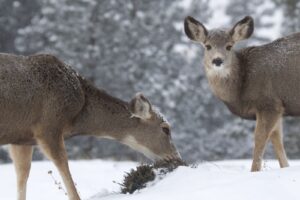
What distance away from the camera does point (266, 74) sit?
10719 mm

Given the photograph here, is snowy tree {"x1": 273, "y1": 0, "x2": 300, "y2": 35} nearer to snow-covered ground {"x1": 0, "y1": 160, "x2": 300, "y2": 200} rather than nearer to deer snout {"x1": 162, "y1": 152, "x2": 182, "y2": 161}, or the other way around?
deer snout {"x1": 162, "y1": 152, "x2": 182, "y2": 161}

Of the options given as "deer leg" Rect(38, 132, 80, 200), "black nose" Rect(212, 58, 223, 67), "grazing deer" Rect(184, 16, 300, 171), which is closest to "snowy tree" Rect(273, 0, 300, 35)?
"grazing deer" Rect(184, 16, 300, 171)

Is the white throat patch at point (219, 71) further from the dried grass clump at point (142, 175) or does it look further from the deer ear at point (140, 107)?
the dried grass clump at point (142, 175)

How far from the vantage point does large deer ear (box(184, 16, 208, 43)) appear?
11352 millimetres

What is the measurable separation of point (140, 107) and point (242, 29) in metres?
1.98

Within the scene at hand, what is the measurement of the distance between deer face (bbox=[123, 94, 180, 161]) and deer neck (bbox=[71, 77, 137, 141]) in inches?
3.6

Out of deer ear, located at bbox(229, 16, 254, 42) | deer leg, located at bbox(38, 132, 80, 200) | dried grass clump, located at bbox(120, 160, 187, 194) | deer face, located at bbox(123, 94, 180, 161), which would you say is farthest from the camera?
deer ear, located at bbox(229, 16, 254, 42)

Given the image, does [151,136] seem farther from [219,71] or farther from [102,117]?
[219,71]

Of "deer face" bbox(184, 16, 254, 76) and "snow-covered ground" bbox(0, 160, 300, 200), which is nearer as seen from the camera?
"snow-covered ground" bbox(0, 160, 300, 200)

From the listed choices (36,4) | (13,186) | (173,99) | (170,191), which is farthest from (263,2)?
(170,191)

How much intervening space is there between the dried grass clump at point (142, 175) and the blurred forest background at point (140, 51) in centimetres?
2868

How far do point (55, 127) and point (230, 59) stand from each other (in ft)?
9.19

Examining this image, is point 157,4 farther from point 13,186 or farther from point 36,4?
point 13,186

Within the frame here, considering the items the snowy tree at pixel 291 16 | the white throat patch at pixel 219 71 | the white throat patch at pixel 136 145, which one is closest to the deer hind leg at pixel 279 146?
the white throat patch at pixel 219 71
